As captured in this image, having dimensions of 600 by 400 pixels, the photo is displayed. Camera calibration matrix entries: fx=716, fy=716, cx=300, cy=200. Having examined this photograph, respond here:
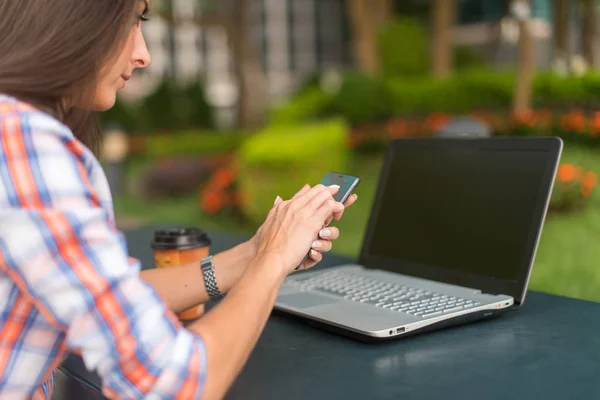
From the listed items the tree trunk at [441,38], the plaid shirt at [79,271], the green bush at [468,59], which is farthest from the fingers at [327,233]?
the green bush at [468,59]

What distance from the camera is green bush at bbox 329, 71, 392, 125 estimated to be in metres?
8.41

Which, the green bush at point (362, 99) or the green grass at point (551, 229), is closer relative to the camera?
the green grass at point (551, 229)

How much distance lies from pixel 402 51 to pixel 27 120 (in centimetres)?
887

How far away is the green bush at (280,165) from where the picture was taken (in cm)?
532

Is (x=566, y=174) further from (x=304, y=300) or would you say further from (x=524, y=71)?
(x=304, y=300)

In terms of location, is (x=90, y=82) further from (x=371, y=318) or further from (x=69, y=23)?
(x=371, y=318)

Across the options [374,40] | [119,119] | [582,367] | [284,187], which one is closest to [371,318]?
[582,367]

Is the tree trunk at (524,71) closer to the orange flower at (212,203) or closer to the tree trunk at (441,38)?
the tree trunk at (441,38)

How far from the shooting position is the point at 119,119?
1137 centimetres

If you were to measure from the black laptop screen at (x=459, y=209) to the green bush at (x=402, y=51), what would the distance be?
26.3 ft

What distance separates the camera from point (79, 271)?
73 centimetres

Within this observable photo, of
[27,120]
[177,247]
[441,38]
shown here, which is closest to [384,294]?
[177,247]

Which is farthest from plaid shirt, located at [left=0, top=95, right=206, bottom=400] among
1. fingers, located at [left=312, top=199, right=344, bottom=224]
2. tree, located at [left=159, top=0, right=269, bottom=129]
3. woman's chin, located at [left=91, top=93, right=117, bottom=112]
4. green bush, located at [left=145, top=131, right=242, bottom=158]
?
tree, located at [left=159, top=0, right=269, bottom=129]

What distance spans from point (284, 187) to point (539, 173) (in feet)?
13.7
